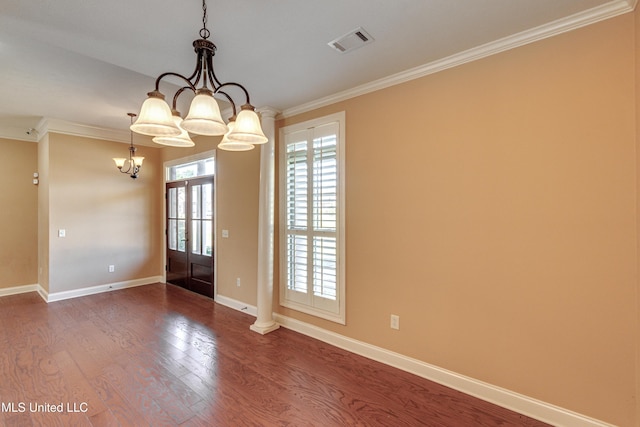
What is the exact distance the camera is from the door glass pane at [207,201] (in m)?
4.73

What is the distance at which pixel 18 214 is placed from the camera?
4945 millimetres

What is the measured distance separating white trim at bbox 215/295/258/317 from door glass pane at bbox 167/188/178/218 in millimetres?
2103

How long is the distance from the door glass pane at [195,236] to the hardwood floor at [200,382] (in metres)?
1.51

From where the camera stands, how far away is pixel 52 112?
4117 millimetres

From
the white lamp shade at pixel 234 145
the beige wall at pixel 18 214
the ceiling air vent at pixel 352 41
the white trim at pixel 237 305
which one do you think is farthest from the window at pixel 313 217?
the beige wall at pixel 18 214

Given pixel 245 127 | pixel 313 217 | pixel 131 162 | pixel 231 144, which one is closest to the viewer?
pixel 245 127

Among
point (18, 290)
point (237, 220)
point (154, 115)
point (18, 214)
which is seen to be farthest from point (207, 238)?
point (154, 115)

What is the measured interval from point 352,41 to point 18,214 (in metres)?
6.33

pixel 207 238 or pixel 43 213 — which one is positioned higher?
pixel 43 213

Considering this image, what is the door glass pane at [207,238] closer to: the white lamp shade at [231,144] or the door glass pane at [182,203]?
the door glass pane at [182,203]

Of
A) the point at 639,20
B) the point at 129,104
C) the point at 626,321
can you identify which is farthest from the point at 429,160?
the point at 129,104

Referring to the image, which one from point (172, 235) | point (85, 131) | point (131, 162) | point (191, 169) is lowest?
point (172, 235)

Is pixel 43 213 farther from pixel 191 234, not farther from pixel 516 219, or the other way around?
pixel 516 219

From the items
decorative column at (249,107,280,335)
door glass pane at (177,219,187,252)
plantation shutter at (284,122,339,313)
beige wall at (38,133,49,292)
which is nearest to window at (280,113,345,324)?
plantation shutter at (284,122,339,313)
